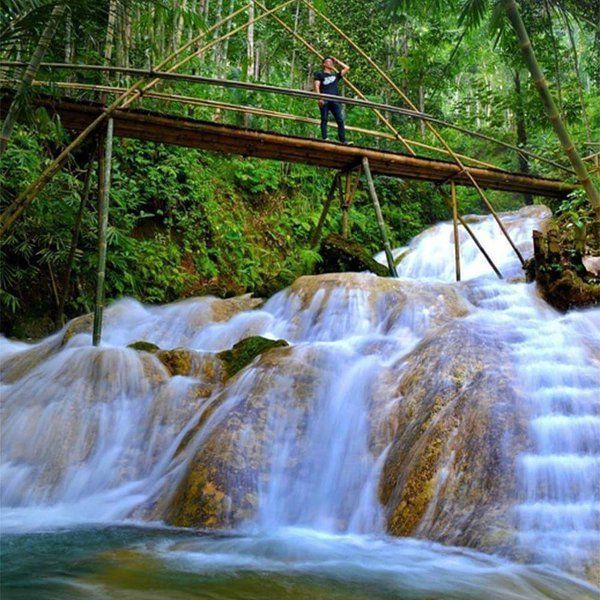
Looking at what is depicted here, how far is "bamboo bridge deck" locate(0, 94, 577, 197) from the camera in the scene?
7945mm

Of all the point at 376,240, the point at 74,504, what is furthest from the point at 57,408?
the point at 376,240

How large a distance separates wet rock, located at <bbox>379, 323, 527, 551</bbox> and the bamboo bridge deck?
5.14 metres

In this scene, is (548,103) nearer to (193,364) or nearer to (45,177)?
(193,364)

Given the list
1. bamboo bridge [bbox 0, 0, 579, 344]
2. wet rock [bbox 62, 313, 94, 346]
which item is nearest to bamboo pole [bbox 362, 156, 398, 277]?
bamboo bridge [bbox 0, 0, 579, 344]

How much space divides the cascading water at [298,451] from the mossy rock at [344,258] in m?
2.94

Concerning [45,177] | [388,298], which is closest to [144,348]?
[45,177]

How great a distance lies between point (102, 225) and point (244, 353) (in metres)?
2.72

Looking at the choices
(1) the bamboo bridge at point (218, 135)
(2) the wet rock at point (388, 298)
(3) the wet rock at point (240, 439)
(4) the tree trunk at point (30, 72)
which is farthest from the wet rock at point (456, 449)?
(4) the tree trunk at point (30, 72)

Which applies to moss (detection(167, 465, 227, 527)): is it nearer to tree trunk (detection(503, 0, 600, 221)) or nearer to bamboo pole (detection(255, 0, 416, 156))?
tree trunk (detection(503, 0, 600, 221))

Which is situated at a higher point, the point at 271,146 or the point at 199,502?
the point at 271,146

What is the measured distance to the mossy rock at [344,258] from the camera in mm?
10484

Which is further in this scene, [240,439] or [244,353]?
[244,353]

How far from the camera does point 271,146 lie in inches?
361

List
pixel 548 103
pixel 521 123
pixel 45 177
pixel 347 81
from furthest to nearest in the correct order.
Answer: pixel 521 123 → pixel 347 81 → pixel 45 177 → pixel 548 103
